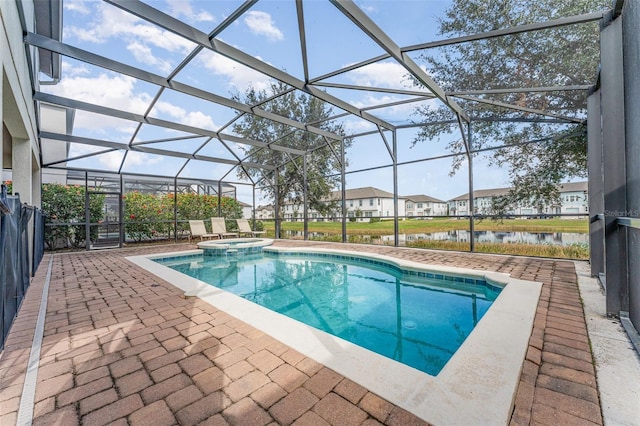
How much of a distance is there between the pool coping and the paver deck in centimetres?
7

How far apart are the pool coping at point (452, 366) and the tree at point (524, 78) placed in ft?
13.7

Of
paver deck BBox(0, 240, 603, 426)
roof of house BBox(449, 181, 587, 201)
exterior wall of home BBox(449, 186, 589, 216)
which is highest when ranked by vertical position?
A: roof of house BBox(449, 181, 587, 201)

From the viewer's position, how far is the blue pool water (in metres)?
2.81

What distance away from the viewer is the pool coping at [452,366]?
1.37 m

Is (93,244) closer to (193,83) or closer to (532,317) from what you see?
(193,83)

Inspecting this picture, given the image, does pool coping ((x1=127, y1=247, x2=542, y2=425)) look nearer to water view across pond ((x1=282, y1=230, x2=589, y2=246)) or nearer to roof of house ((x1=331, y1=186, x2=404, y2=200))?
water view across pond ((x1=282, y1=230, x2=589, y2=246))

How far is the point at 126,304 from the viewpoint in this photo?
3.09 m

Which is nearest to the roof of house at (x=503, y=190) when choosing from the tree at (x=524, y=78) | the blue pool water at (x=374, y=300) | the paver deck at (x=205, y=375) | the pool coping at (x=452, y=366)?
the tree at (x=524, y=78)

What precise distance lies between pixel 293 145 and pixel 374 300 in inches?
381

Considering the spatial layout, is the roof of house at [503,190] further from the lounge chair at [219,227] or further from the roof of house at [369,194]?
the roof of house at [369,194]

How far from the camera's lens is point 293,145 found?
12.4 m

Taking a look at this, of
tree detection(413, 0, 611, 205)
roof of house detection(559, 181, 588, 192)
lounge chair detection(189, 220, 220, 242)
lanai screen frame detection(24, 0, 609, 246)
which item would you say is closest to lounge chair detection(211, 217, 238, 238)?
lounge chair detection(189, 220, 220, 242)

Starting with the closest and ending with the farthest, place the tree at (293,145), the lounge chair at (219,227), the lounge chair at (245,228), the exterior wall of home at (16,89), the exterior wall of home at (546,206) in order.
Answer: the exterior wall of home at (16,89)
the exterior wall of home at (546,206)
the lounge chair at (219,227)
the lounge chair at (245,228)
the tree at (293,145)

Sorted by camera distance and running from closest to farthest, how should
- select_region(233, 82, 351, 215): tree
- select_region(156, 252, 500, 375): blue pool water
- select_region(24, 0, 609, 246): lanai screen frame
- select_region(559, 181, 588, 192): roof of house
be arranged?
select_region(156, 252, 500, 375): blue pool water → select_region(24, 0, 609, 246): lanai screen frame → select_region(559, 181, 588, 192): roof of house → select_region(233, 82, 351, 215): tree
